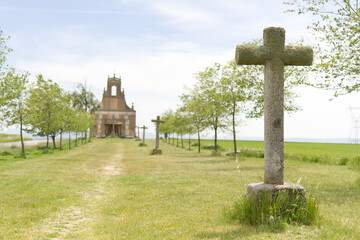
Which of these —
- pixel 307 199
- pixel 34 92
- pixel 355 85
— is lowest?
pixel 307 199

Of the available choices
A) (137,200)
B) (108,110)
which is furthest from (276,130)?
(108,110)

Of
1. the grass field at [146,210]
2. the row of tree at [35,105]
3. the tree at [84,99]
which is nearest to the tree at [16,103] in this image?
the row of tree at [35,105]

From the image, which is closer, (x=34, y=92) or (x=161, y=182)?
(x=161, y=182)

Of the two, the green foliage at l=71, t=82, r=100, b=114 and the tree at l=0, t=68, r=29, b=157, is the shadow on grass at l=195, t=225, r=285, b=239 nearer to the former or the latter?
the tree at l=0, t=68, r=29, b=157

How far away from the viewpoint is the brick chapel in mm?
86438

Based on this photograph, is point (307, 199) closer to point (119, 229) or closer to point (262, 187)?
point (262, 187)

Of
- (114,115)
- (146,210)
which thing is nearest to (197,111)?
(146,210)

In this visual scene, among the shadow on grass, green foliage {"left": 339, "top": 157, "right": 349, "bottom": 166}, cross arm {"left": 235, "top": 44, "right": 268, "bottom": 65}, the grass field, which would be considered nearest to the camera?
the shadow on grass

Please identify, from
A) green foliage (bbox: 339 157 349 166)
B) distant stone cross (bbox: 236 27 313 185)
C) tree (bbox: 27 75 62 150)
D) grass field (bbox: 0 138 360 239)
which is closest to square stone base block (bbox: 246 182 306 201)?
distant stone cross (bbox: 236 27 313 185)

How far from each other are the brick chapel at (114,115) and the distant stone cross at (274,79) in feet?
260

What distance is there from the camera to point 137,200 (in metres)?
9.73

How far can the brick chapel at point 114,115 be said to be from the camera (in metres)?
86.4

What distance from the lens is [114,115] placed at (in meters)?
88.8

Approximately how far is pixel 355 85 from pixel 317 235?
32.8ft
